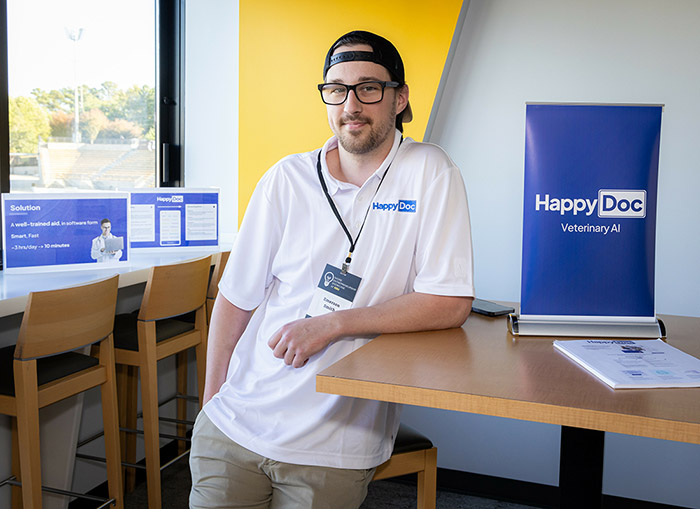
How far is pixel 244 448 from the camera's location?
155 centimetres

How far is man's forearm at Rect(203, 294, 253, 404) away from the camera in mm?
1786

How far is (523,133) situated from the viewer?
3086 millimetres

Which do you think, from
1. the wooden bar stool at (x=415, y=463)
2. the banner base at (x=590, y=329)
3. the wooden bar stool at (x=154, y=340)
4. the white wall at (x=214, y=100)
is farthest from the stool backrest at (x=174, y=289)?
the banner base at (x=590, y=329)

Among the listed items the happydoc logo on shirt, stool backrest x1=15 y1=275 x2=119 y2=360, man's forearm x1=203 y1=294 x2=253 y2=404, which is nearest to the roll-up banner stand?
the happydoc logo on shirt

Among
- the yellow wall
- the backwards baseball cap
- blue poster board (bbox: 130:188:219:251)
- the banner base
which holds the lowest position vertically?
the banner base

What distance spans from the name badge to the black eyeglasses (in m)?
0.44

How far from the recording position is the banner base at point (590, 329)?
4.83 feet

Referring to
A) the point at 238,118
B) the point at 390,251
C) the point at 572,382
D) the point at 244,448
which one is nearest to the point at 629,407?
the point at 572,382

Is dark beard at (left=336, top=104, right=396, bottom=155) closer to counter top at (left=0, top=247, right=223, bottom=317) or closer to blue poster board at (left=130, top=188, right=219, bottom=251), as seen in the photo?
counter top at (left=0, top=247, right=223, bottom=317)

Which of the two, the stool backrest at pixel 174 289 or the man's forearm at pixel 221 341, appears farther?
the stool backrest at pixel 174 289

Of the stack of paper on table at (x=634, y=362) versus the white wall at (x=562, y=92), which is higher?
the white wall at (x=562, y=92)

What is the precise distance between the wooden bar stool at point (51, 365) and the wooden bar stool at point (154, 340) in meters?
0.22

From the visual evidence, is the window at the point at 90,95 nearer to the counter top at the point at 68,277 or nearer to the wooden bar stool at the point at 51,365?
the counter top at the point at 68,277

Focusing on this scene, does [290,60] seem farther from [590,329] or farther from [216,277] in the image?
[590,329]
